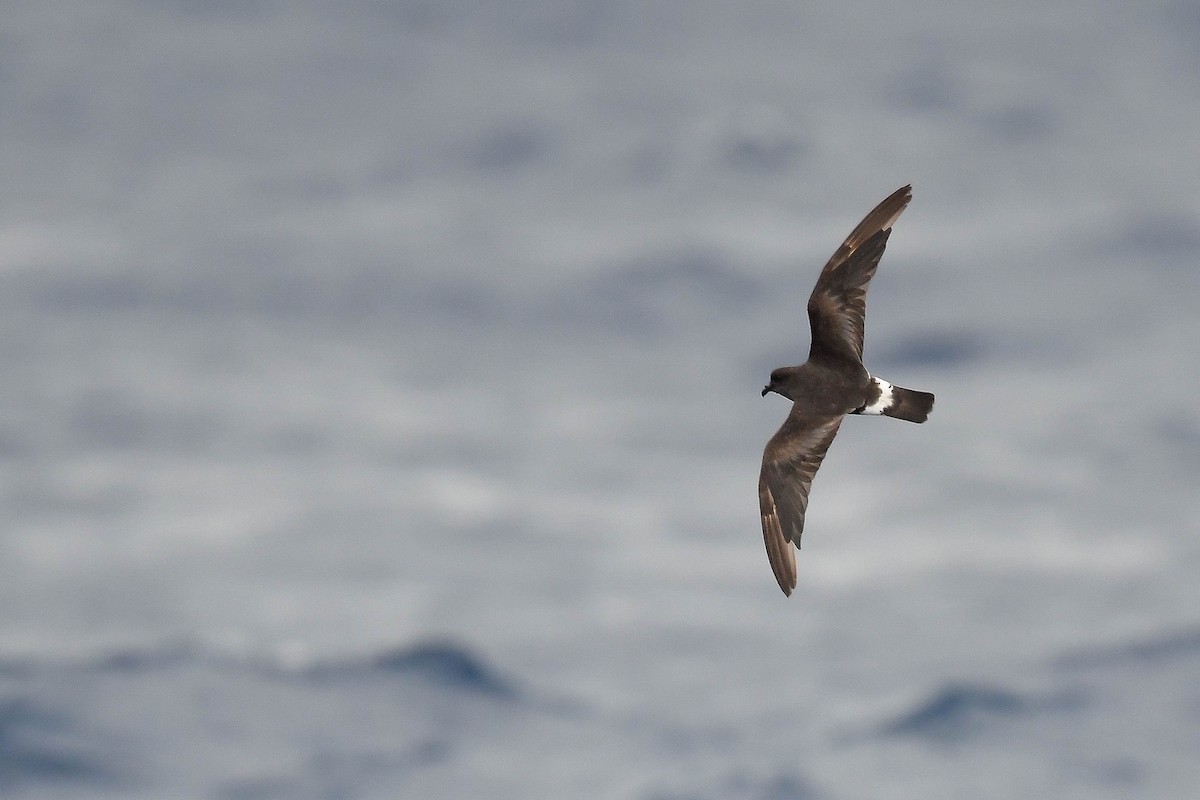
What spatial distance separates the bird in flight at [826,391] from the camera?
611 inches

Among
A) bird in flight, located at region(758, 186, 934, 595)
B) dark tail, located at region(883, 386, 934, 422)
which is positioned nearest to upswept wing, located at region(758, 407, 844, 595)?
bird in flight, located at region(758, 186, 934, 595)

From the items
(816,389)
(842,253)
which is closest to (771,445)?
(816,389)

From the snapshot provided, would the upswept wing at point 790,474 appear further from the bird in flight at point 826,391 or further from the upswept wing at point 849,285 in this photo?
the upswept wing at point 849,285

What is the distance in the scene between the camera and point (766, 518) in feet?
52.3

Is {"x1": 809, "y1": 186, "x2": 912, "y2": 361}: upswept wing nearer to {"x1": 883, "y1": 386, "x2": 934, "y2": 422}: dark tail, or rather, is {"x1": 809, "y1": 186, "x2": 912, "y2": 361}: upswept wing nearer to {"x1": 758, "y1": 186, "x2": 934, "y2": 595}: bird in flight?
{"x1": 758, "y1": 186, "x2": 934, "y2": 595}: bird in flight

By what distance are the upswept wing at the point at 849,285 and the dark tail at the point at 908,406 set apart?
0.58 metres

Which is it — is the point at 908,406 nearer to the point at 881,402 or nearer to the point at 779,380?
the point at 881,402

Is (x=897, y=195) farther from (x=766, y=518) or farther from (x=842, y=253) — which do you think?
(x=766, y=518)

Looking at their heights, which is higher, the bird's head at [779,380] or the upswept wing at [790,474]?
the bird's head at [779,380]

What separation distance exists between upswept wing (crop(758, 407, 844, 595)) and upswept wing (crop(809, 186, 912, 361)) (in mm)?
805

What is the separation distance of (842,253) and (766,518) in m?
2.78

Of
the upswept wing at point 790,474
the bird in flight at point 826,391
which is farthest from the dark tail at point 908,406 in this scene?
the upswept wing at point 790,474

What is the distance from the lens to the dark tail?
15.6 metres

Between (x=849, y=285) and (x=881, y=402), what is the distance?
1.22m
